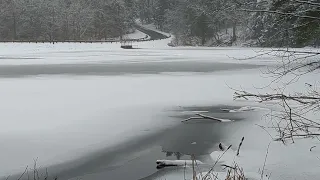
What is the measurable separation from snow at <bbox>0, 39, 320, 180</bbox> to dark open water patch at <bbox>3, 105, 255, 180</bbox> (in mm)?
320

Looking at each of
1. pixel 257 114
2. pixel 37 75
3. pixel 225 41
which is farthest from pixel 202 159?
pixel 225 41

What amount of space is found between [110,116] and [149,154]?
397 cm

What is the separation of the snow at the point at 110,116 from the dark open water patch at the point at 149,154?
0.32 metres

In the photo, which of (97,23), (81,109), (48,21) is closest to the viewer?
(81,109)

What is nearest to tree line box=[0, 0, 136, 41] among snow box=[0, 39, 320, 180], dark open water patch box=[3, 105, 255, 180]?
snow box=[0, 39, 320, 180]

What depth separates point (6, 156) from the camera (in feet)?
28.2

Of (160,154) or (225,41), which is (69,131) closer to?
(160,154)

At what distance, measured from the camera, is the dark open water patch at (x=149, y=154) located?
7.67 m

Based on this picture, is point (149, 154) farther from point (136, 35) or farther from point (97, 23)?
point (136, 35)

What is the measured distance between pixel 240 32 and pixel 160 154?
65412mm

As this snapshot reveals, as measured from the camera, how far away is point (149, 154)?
8898 mm

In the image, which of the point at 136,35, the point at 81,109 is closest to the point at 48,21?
the point at 136,35

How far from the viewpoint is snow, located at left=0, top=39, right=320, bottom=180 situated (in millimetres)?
8445

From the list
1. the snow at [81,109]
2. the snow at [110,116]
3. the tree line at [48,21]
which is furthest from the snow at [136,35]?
the snow at [81,109]
